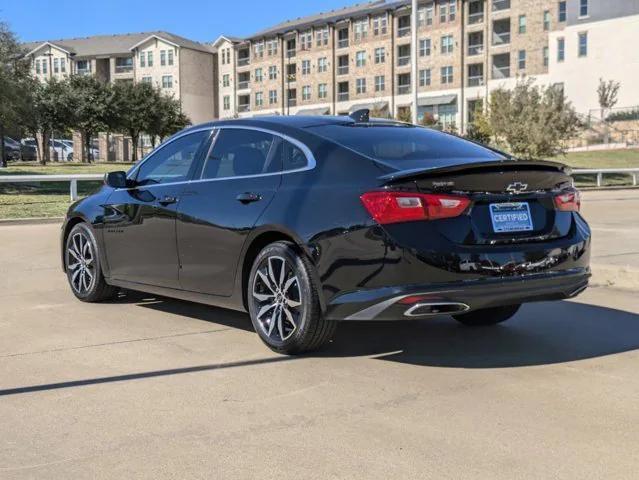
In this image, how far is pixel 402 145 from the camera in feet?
17.5

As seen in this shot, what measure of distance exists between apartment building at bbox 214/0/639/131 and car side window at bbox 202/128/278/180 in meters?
58.1

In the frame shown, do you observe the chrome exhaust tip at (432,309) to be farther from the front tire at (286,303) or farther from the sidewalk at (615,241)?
the sidewalk at (615,241)

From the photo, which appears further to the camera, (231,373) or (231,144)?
(231,144)

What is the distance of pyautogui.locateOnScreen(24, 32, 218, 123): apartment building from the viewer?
309 feet

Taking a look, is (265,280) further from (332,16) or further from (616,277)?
(332,16)

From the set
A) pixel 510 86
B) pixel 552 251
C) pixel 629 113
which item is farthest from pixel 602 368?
pixel 510 86

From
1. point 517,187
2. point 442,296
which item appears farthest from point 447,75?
point 442,296

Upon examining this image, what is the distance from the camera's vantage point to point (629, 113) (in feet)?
177

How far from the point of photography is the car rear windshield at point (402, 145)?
5.06m

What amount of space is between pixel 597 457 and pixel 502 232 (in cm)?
171

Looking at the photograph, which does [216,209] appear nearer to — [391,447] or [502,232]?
[502,232]

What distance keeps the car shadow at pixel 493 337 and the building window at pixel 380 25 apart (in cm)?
7308

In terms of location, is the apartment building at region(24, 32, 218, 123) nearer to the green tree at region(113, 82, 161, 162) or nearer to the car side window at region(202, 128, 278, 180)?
the green tree at region(113, 82, 161, 162)

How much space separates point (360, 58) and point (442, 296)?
3047 inches
